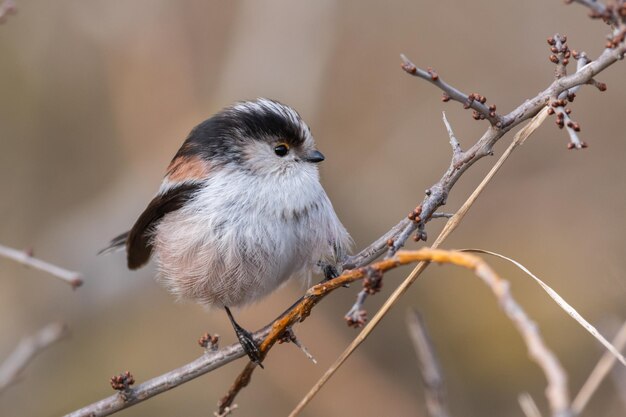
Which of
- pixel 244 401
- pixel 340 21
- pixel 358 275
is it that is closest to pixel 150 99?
pixel 340 21

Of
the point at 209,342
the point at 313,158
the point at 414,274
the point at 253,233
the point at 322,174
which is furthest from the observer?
the point at 322,174

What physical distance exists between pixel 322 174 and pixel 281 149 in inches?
115

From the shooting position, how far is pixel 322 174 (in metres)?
7.02

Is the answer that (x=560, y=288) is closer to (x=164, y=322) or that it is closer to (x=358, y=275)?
(x=164, y=322)

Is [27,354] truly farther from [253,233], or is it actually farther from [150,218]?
[150,218]

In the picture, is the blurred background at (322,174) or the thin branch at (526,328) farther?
the blurred background at (322,174)

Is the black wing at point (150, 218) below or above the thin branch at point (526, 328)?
below

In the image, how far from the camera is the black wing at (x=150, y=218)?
4164 mm

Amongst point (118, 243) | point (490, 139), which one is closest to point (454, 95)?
point (490, 139)

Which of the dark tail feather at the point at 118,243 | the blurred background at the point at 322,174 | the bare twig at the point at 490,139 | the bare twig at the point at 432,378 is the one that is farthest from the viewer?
the blurred background at the point at 322,174

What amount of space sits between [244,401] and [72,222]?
7.07 feet

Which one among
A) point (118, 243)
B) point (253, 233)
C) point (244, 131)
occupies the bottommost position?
point (118, 243)

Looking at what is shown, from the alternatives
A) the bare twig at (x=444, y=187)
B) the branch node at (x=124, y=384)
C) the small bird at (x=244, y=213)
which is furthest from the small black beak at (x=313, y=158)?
the branch node at (x=124, y=384)

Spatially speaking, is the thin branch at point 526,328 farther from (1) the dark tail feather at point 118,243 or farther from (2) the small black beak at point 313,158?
(1) the dark tail feather at point 118,243
